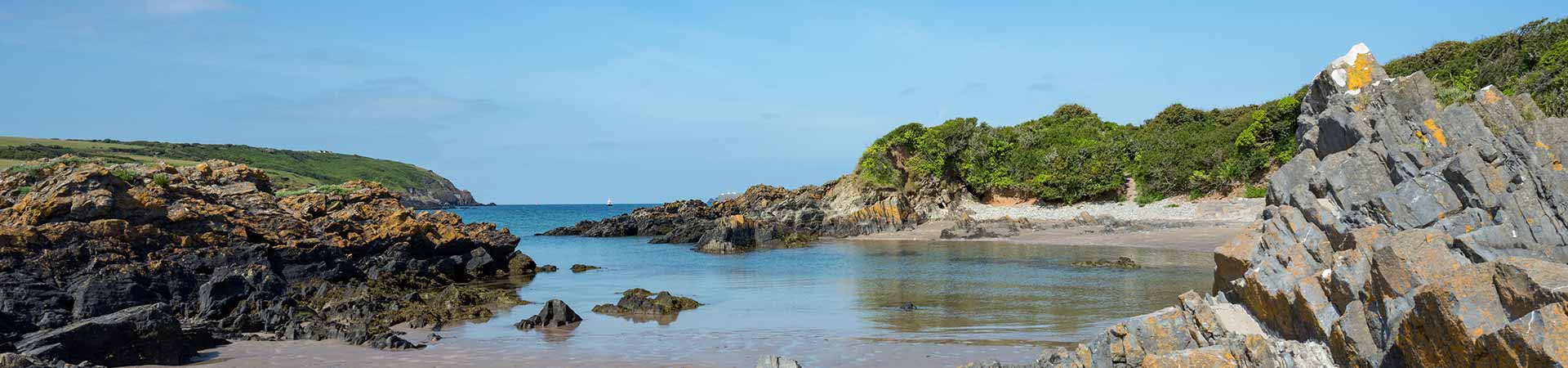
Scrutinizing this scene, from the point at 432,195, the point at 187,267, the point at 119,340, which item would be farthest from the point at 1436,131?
the point at 432,195

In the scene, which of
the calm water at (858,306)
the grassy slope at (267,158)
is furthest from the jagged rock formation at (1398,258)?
the grassy slope at (267,158)

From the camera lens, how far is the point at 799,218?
5856cm

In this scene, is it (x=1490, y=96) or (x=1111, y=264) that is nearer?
(x=1490, y=96)

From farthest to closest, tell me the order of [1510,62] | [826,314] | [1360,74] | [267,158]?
[267,158] → [1510,62] → [826,314] → [1360,74]

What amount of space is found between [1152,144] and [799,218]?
21516mm

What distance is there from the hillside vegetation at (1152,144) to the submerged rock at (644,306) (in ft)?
94.3

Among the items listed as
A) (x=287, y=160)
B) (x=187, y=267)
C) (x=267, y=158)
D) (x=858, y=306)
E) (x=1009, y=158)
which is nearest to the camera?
(x=187, y=267)

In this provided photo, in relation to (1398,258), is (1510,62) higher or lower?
higher

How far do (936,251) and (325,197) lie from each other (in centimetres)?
2415

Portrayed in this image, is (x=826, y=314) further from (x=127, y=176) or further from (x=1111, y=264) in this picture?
(x=127, y=176)

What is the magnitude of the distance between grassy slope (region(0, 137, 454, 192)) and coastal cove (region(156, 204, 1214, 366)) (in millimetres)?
70853

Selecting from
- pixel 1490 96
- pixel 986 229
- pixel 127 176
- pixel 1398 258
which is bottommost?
pixel 1398 258

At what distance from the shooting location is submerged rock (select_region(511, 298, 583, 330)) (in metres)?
17.9

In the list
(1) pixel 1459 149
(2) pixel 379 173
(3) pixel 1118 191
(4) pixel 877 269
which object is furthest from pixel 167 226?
(2) pixel 379 173
